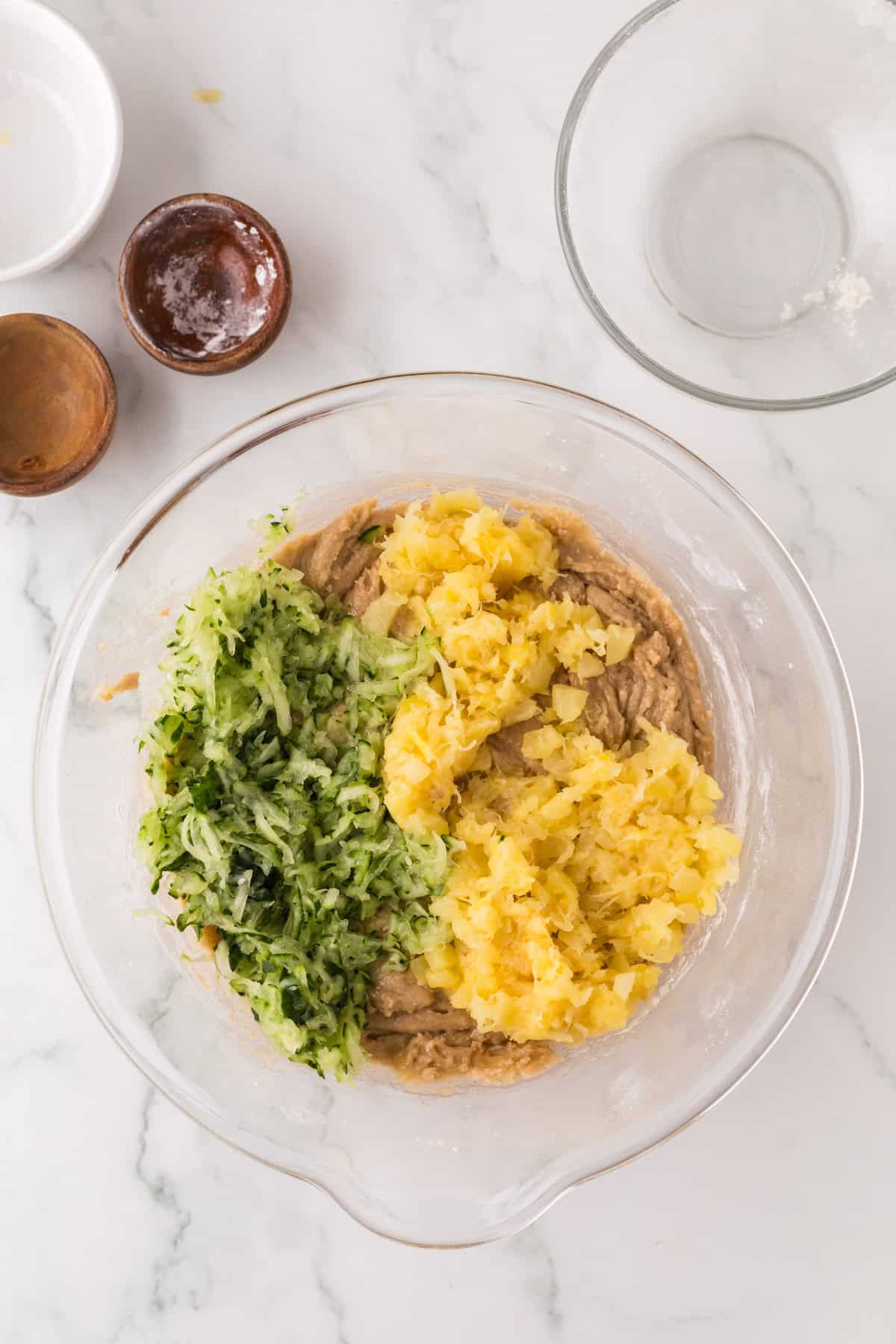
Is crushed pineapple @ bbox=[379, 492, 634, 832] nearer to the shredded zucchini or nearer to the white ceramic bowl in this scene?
the shredded zucchini

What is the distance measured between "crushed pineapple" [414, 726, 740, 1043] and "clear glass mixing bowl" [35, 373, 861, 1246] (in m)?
0.19

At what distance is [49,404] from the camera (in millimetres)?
2729

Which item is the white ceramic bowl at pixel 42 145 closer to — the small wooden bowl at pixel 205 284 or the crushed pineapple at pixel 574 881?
the small wooden bowl at pixel 205 284

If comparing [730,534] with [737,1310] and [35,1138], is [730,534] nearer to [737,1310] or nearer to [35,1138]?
[737,1310]

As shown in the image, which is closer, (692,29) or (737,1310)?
(692,29)

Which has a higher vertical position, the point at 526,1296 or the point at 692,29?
the point at 692,29

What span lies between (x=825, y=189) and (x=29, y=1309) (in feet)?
11.1

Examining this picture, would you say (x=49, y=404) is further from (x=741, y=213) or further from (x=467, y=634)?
(x=741, y=213)

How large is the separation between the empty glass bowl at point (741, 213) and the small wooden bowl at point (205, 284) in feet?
2.37

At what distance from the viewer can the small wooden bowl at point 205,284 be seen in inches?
104

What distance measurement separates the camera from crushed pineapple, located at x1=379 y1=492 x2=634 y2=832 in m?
2.37

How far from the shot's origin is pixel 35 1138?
9.36 ft

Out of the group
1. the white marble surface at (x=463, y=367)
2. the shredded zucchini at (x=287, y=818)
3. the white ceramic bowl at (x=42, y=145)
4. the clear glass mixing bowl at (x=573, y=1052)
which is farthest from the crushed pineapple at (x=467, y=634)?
the white ceramic bowl at (x=42, y=145)

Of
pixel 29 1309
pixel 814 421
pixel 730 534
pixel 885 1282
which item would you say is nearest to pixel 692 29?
pixel 814 421
